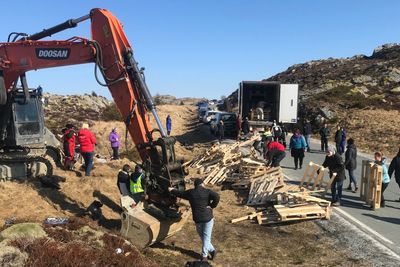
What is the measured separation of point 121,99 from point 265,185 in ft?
18.8

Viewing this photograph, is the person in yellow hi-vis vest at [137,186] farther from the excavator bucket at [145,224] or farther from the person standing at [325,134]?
the person standing at [325,134]

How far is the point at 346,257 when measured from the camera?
32.5 ft

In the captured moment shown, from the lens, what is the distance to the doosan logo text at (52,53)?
468 inches

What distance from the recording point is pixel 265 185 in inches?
581

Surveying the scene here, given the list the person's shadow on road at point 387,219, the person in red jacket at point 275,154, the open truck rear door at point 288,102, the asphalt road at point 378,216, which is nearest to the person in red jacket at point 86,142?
the person in red jacket at point 275,154

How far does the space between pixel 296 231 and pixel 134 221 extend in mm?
4192

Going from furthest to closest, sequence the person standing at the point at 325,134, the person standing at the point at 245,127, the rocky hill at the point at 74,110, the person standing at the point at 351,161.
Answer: the rocky hill at the point at 74,110
the person standing at the point at 245,127
the person standing at the point at 325,134
the person standing at the point at 351,161

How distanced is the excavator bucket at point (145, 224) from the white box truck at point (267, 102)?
17.9 metres

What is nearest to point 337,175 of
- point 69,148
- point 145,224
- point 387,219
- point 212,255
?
point 387,219

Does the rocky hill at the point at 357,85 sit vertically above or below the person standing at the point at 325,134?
above

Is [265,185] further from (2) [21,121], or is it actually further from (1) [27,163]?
(2) [21,121]

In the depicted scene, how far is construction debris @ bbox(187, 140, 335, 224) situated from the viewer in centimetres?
1257

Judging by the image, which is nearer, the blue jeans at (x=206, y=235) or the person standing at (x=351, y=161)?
the blue jeans at (x=206, y=235)

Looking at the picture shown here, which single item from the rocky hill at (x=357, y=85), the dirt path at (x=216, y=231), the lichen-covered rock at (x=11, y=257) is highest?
the rocky hill at (x=357, y=85)
